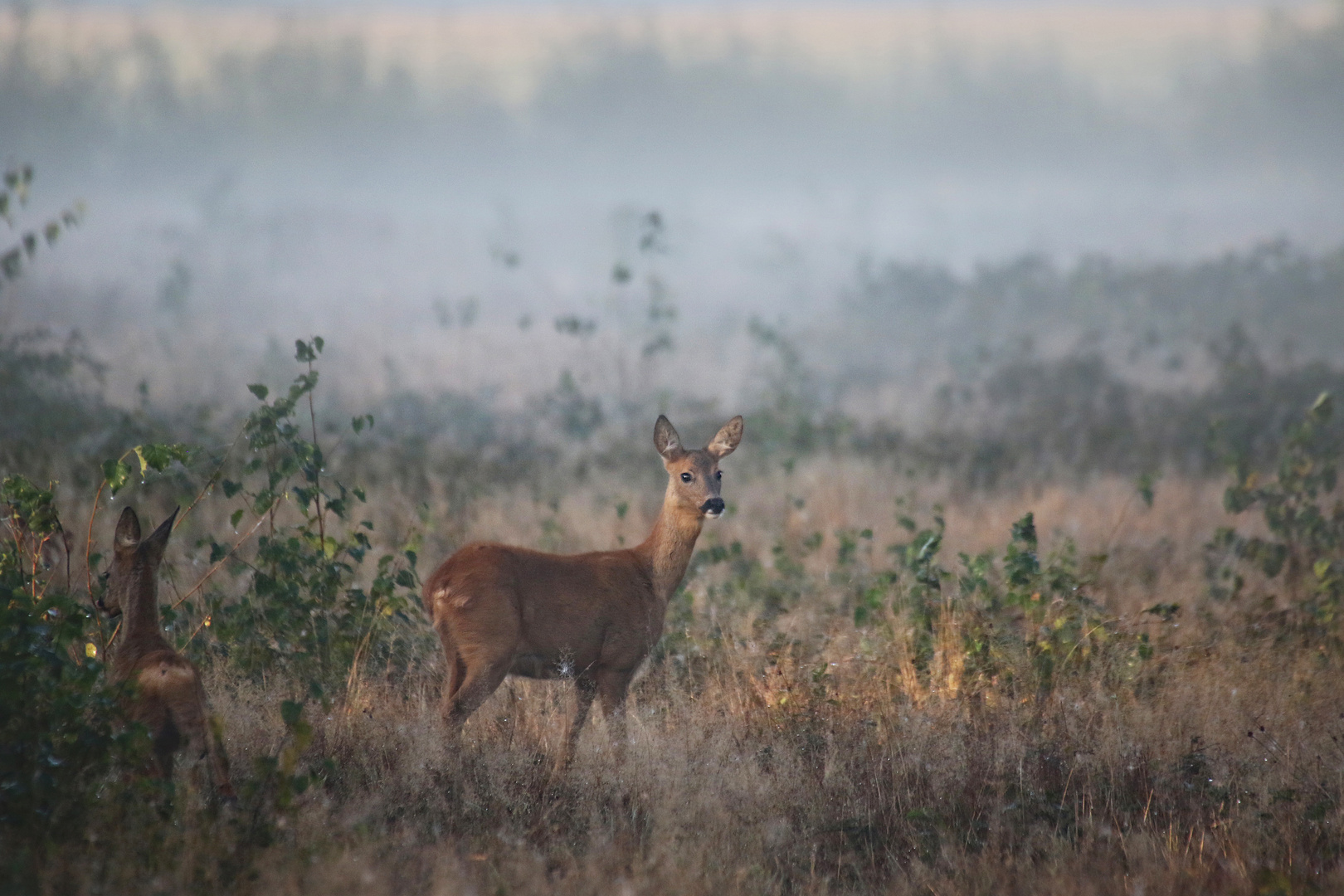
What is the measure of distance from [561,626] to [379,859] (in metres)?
1.93

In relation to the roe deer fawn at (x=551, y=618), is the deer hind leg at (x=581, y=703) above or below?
below

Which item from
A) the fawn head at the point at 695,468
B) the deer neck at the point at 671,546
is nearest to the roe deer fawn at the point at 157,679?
the deer neck at the point at 671,546

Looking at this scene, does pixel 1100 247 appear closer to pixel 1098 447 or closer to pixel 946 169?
pixel 946 169

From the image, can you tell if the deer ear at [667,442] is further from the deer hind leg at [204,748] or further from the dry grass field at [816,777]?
the deer hind leg at [204,748]

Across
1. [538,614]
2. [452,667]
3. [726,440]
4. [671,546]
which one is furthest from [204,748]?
[726,440]

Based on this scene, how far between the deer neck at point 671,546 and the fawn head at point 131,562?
279 centimetres

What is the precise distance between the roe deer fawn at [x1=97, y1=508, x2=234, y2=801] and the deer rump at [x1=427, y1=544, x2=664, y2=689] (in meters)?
1.38

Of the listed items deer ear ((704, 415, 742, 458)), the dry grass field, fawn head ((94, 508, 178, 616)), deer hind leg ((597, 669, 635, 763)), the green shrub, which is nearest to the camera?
the green shrub

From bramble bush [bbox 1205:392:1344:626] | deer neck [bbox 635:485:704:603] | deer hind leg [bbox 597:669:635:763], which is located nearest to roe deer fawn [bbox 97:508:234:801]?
deer hind leg [bbox 597:669:635:763]

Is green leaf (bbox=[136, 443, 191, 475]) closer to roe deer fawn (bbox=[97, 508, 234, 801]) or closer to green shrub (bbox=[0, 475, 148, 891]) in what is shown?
roe deer fawn (bbox=[97, 508, 234, 801])

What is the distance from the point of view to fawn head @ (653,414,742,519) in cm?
799

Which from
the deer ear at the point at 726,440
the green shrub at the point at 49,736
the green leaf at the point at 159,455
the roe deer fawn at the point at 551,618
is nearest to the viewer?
the green shrub at the point at 49,736

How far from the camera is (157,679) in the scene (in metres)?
5.43

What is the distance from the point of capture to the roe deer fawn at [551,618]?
6.72 metres
